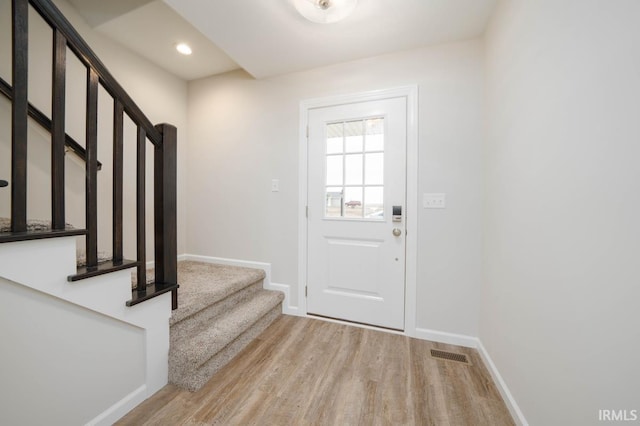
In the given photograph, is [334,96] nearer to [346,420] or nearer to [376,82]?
[376,82]

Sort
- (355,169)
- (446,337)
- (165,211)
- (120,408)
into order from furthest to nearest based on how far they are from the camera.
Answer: (355,169) → (446,337) → (165,211) → (120,408)

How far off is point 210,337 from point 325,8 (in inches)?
89.6

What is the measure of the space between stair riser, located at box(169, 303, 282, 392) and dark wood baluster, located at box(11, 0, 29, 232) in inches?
44.4

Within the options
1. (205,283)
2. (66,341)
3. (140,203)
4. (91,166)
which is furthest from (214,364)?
(91,166)

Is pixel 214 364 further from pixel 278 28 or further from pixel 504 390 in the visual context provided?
pixel 278 28

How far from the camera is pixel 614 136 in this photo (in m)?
0.77

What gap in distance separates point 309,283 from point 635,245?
84.0 inches

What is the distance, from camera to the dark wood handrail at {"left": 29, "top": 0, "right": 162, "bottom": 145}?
1.05m

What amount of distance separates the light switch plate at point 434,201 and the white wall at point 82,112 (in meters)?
2.70

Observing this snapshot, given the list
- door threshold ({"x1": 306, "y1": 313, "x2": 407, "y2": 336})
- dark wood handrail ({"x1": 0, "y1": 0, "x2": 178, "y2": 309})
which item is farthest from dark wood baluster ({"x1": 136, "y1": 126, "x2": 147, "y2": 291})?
door threshold ({"x1": 306, "y1": 313, "x2": 407, "y2": 336})

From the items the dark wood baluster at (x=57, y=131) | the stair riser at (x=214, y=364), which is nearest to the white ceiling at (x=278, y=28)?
the dark wood baluster at (x=57, y=131)

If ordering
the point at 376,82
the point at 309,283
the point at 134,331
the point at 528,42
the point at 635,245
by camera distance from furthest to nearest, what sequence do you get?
the point at 309,283 < the point at 376,82 < the point at 134,331 < the point at 528,42 < the point at 635,245

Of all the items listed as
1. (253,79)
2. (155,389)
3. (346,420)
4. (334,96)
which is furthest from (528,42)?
(155,389)

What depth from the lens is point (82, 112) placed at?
2107mm
